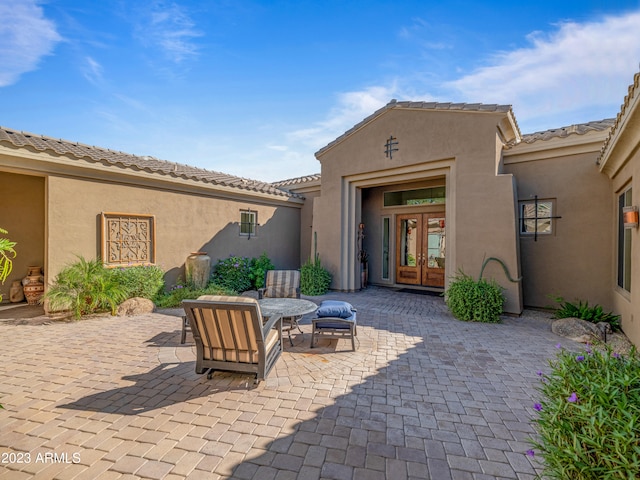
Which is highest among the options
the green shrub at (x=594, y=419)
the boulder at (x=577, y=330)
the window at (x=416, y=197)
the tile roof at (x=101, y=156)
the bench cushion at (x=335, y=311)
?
the tile roof at (x=101, y=156)

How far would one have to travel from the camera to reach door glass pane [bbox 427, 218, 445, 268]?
10953mm

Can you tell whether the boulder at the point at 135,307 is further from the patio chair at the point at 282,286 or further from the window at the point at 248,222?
the window at the point at 248,222

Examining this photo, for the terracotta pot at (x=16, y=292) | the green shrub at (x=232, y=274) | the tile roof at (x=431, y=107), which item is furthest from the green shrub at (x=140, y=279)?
the tile roof at (x=431, y=107)

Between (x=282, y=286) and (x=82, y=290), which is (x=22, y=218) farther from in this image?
(x=282, y=286)

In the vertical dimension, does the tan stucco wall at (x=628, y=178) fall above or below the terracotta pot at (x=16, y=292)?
above

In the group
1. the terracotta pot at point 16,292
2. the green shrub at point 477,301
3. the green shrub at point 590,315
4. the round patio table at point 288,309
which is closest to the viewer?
the round patio table at point 288,309

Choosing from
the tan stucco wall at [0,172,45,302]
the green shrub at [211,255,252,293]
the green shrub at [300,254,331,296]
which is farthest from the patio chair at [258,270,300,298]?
the tan stucco wall at [0,172,45,302]

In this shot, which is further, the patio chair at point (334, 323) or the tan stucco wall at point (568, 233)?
the tan stucco wall at point (568, 233)

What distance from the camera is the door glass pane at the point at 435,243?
1095cm

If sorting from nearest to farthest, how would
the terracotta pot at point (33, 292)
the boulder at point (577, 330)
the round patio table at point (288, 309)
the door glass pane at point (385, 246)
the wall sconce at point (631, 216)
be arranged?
1. the wall sconce at point (631, 216)
2. the round patio table at point (288, 309)
3. the boulder at point (577, 330)
4. the terracotta pot at point (33, 292)
5. the door glass pane at point (385, 246)

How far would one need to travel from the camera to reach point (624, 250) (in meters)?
6.20

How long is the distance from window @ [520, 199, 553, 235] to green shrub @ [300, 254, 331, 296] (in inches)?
237

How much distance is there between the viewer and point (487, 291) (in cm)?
717

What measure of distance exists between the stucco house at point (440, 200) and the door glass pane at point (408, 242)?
2.98 feet
